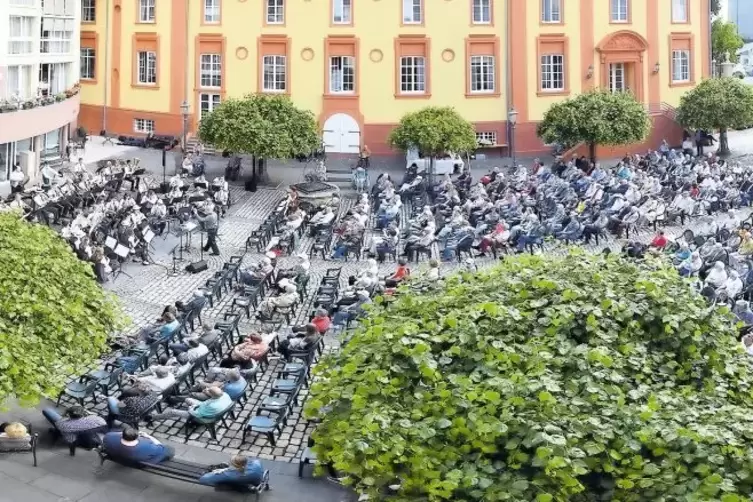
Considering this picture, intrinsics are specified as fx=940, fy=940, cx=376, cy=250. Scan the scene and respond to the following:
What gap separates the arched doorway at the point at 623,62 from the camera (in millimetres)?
48156

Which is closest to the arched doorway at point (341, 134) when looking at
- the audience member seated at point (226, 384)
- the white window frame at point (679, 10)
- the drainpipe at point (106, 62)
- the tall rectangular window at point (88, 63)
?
the drainpipe at point (106, 62)

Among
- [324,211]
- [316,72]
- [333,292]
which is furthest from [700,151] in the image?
[333,292]

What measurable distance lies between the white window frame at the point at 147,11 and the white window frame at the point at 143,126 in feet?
17.0

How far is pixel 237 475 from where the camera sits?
13.0 metres

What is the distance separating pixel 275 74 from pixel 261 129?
9350mm

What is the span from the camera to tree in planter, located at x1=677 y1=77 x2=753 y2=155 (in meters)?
46.2

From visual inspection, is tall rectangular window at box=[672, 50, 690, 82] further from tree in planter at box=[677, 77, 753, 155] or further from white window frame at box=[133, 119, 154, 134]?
white window frame at box=[133, 119, 154, 134]

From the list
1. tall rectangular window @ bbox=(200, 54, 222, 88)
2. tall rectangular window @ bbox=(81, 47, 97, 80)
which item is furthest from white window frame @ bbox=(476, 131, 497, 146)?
tall rectangular window @ bbox=(81, 47, 97, 80)

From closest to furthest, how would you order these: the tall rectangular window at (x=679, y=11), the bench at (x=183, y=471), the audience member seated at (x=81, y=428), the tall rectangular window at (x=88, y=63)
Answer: the bench at (x=183, y=471)
the audience member seated at (x=81, y=428)
the tall rectangular window at (x=679, y=11)
the tall rectangular window at (x=88, y=63)

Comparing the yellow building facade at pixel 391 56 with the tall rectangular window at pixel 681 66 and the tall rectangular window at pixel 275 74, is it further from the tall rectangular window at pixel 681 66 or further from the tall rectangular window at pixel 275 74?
the tall rectangular window at pixel 681 66

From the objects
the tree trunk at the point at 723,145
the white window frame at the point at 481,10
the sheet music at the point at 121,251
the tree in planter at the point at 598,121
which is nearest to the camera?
the sheet music at the point at 121,251

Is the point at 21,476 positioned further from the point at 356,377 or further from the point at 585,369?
the point at 585,369

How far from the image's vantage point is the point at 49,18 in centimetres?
4347

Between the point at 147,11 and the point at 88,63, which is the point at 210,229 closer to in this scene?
the point at 147,11
